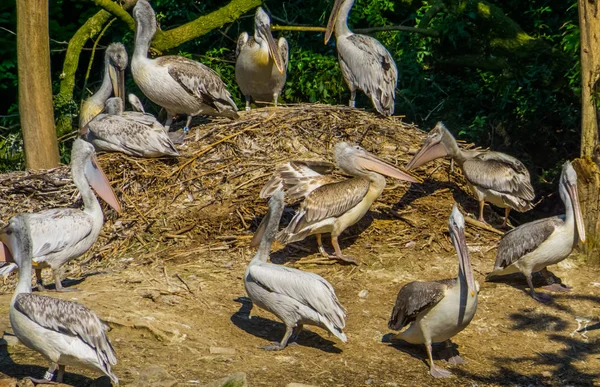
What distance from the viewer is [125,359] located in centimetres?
580

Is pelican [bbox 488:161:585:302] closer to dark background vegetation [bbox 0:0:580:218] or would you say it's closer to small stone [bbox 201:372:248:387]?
dark background vegetation [bbox 0:0:580:218]

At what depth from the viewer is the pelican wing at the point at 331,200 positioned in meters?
7.77

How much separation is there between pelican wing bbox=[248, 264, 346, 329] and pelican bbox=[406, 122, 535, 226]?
2.83 metres

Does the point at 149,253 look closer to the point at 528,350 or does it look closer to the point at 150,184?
the point at 150,184

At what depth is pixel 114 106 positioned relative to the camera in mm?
9953

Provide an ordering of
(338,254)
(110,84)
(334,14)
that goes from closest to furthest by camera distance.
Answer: (338,254)
(334,14)
(110,84)

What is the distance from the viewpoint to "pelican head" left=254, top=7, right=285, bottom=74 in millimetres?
10205

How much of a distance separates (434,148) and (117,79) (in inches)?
160

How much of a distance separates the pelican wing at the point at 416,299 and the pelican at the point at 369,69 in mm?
4098

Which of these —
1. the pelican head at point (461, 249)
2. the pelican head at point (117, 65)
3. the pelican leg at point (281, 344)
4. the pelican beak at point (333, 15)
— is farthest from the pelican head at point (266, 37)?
the pelican leg at point (281, 344)

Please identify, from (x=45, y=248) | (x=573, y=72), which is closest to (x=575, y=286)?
(x=573, y=72)

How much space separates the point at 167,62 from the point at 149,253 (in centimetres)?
231

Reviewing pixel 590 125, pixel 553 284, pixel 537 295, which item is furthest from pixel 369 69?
pixel 537 295

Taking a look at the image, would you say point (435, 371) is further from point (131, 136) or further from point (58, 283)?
point (131, 136)
